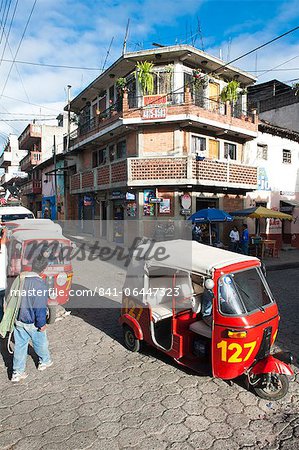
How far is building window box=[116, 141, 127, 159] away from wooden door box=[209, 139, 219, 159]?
16.8ft

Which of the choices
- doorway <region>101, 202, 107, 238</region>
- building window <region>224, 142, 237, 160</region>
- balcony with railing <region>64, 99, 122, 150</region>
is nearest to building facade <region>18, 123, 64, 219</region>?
balcony with railing <region>64, 99, 122, 150</region>

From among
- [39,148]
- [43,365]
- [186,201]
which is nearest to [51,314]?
[43,365]

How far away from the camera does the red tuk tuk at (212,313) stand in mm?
3918

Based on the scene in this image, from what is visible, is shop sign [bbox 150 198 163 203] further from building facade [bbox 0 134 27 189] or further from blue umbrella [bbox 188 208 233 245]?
building facade [bbox 0 134 27 189]

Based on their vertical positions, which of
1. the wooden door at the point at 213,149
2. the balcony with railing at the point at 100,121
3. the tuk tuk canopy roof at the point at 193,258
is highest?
the balcony with railing at the point at 100,121

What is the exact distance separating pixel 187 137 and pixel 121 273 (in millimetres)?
8881

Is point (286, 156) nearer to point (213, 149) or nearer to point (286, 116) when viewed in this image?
point (286, 116)

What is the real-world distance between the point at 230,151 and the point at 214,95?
3.50m

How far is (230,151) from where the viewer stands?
1880cm

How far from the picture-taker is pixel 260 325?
403 cm

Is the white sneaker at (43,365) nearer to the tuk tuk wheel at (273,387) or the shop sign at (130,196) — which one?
the tuk tuk wheel at (273,387)

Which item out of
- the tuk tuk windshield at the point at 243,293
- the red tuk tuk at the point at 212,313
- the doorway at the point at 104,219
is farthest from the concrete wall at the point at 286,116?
the tuk tuk windshield at the point at 243,293

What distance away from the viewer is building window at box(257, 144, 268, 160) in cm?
1958

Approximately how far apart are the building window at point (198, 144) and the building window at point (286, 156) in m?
6.71
